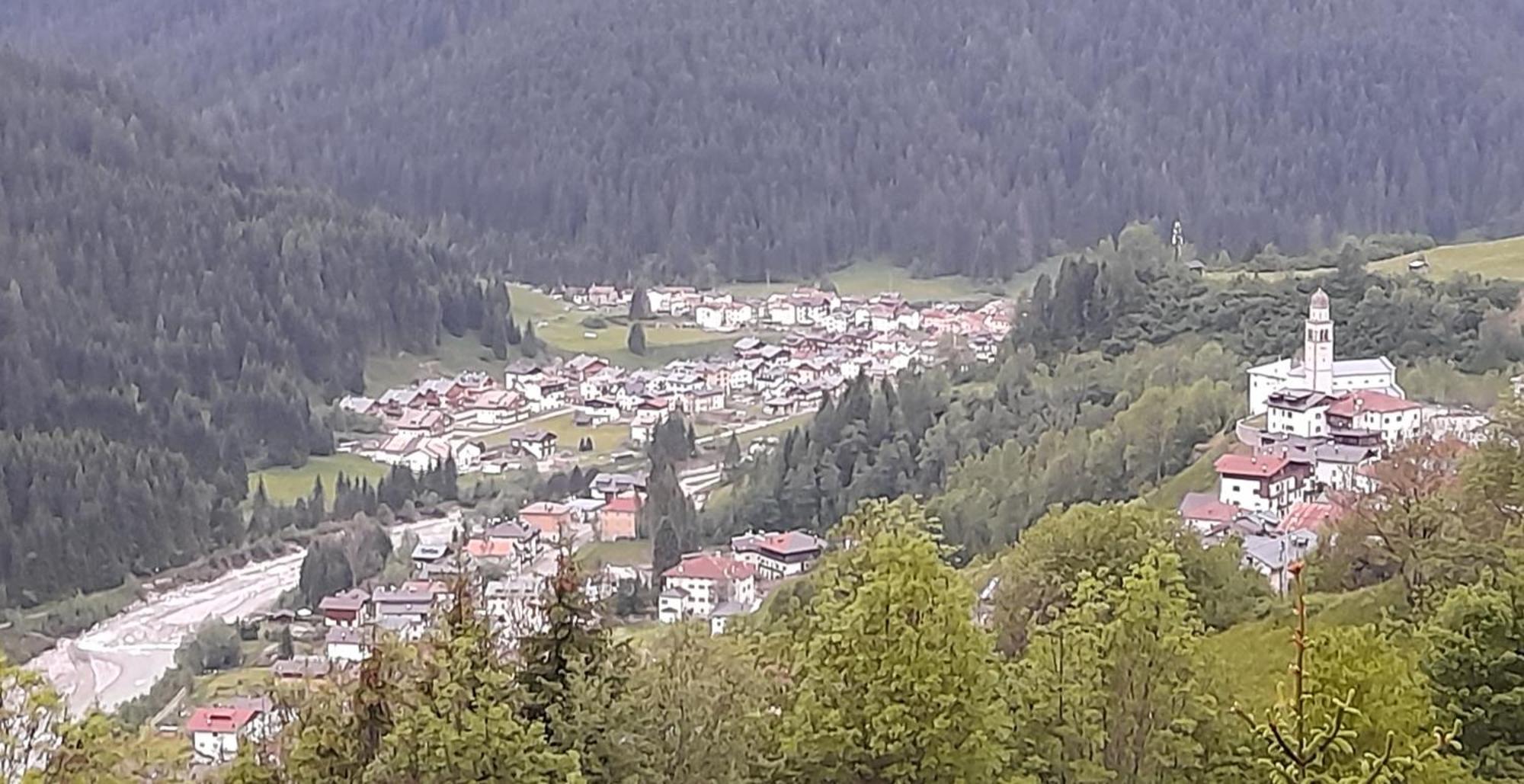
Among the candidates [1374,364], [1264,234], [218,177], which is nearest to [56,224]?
[218,177]

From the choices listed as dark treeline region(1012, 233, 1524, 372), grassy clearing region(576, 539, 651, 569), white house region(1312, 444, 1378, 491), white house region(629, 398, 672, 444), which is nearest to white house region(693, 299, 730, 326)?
white house region(629, 398, 672, 444)

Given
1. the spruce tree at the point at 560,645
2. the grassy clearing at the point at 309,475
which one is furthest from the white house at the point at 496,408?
the spruce tree at the point at 560,645

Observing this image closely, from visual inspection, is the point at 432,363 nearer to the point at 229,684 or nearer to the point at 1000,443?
the point at 1000,443

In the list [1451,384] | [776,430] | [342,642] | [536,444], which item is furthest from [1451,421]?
[536,444]

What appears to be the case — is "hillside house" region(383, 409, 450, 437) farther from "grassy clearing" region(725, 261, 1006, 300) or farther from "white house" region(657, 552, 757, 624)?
"grassy clearing" region(725, 261, 1006, 300)

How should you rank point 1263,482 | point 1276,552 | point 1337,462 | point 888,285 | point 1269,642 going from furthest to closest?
point 888,285, point 1337,462, point 1263,482, point 1276,552, point 1269,642

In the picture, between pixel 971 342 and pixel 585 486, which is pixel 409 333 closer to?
pixel 971 342
